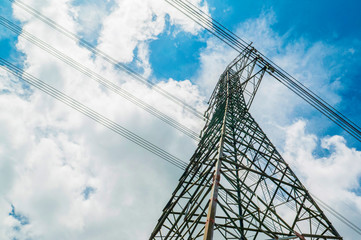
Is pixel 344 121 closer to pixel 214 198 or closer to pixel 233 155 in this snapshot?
pixel 233 155

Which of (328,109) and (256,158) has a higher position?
(328,109)

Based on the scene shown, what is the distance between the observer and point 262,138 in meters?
8.16

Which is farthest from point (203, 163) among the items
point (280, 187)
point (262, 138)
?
point (262, 138)

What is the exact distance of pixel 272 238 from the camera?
3713 millimetres

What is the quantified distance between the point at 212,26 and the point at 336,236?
35.5ft

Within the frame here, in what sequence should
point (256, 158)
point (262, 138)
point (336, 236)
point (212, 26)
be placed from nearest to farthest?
point (336, 236) → point (256, 158) → point (262, 138) → point (212, 26)

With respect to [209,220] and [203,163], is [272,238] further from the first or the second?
[203,163]

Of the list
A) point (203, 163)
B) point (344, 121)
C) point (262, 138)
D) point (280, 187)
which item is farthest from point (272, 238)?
point (344, 121)

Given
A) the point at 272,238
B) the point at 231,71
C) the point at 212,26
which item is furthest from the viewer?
the point at 231,71

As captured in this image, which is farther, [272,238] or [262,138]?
[262,138]

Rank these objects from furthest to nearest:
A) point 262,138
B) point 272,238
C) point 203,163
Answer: point 262,138, point 203,163, point 272,238

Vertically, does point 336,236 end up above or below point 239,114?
below

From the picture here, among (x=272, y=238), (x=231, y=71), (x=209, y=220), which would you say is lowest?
(x=272, y=238)

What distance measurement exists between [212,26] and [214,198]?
10364 mm
